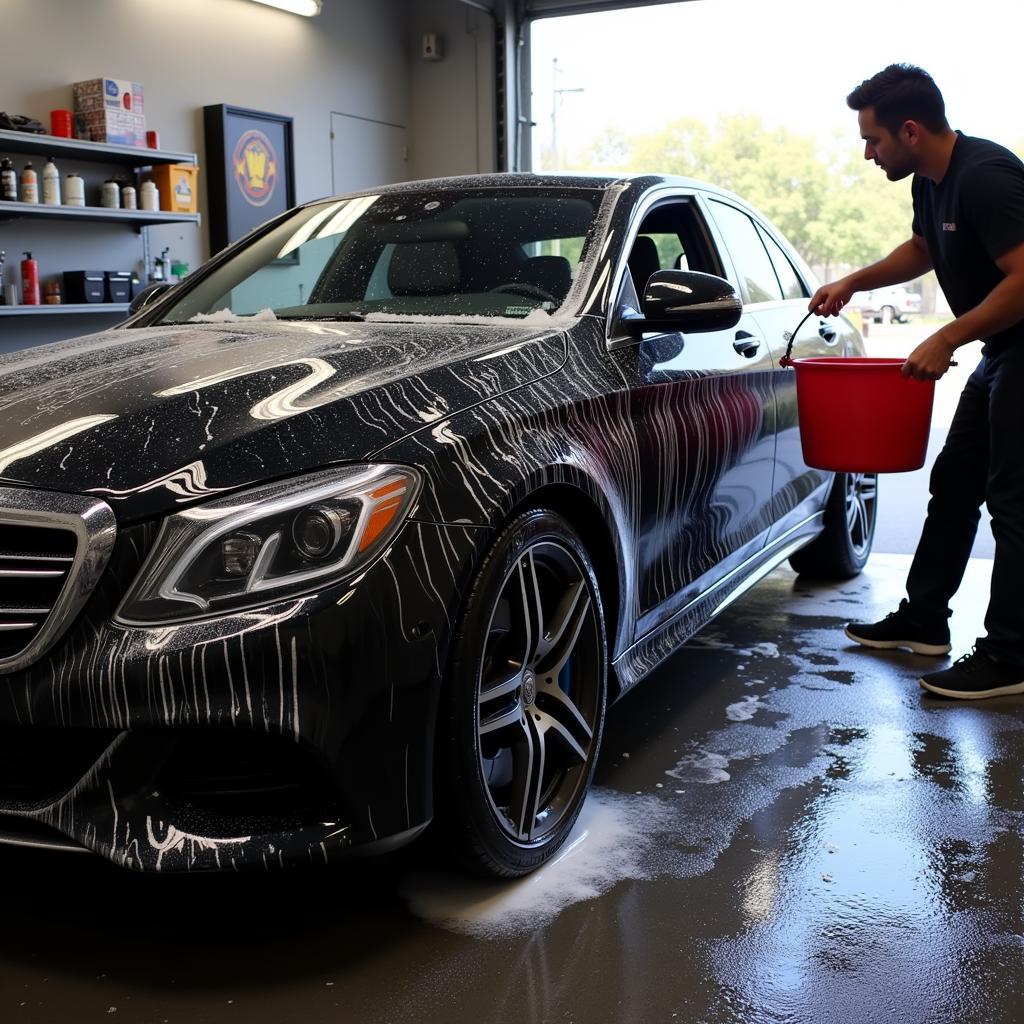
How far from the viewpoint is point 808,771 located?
8.45ft

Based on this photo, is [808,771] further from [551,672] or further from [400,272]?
[400,272]

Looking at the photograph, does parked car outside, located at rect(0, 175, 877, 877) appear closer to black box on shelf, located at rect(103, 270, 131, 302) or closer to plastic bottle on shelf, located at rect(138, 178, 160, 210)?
black box on shelf, located at rect(103, 270, 131, 302)

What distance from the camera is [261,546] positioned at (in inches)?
61.5

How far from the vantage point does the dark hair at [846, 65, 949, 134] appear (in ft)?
9.75

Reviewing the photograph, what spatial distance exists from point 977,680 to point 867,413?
2.52ft

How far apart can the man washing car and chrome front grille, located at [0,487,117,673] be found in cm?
212

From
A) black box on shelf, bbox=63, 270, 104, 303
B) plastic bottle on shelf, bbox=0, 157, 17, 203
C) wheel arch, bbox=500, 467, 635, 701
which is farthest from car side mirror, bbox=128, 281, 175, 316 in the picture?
black box on shelf, bbox=63, 270, 104, 303

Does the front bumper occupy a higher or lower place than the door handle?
lower

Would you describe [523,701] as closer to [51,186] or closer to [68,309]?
[68,309]

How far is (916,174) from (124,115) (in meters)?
4.51

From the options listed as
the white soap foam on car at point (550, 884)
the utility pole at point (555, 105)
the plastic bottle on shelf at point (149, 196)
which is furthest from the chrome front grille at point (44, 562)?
the utility pole at point (555, 105)

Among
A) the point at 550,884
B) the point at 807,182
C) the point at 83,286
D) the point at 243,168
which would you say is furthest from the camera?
the point at 807,182

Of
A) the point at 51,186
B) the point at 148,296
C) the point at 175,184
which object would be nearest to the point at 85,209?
the point at 51,186

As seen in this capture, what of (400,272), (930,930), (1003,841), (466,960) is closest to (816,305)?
(400,272)
